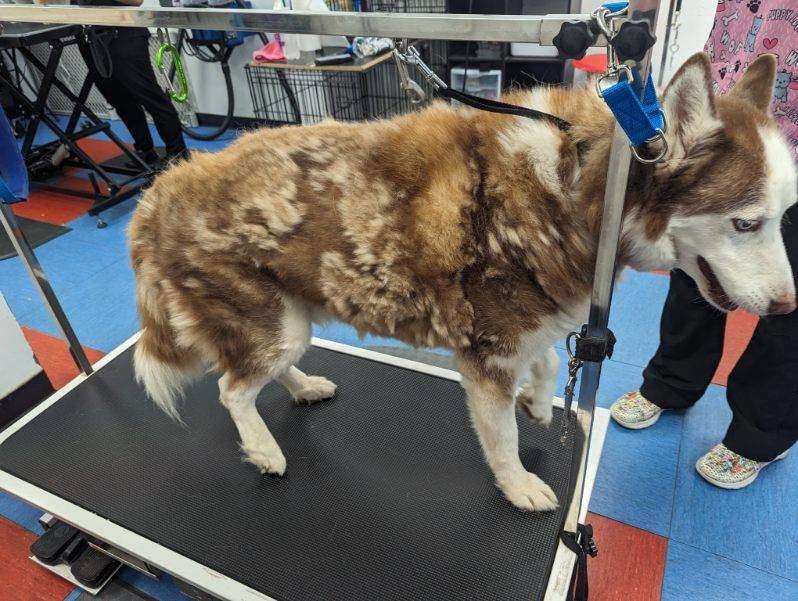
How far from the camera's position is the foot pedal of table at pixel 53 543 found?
1648 mm

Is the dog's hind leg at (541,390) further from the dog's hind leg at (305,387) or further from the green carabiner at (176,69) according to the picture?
the green carabiner at (176,69)

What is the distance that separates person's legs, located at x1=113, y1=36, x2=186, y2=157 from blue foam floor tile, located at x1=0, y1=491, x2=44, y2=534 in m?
2.79

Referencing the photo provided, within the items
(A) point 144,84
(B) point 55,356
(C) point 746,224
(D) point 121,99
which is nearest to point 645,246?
(C) point 746,224

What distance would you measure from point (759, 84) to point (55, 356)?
9.68 feet

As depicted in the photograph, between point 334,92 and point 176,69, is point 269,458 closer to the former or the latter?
point 334,92

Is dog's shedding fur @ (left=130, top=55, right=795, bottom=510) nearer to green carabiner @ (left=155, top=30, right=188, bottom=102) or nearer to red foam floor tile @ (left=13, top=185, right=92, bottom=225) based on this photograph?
red foam floor tile @ (left=13, top=185, right=92, bottom=225)

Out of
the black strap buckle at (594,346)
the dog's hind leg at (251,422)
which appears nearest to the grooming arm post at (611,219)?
the black strap buckle at (594,346)

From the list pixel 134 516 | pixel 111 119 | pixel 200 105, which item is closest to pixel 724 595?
pixel 134 516

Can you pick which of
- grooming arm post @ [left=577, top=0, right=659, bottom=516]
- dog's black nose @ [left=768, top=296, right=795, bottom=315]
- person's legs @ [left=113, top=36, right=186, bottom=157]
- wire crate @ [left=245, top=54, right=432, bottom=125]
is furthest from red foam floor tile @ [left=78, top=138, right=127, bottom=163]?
dog's black nose @ [left=768, top=296, right=795, bottom=315]

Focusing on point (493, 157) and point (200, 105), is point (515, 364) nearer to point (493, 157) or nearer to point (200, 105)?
point (493, 157)

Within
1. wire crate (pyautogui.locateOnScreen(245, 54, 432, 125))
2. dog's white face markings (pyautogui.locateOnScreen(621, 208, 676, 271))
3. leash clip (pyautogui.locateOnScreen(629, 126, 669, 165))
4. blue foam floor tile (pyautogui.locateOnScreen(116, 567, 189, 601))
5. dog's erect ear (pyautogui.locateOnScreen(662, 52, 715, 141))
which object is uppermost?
dog's erect ear (pyautogui.locateOnScreen(662, 52, 715, 141))

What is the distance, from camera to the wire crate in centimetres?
392

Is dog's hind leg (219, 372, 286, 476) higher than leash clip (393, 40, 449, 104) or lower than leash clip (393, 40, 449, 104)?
lower

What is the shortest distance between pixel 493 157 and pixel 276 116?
3854mm
